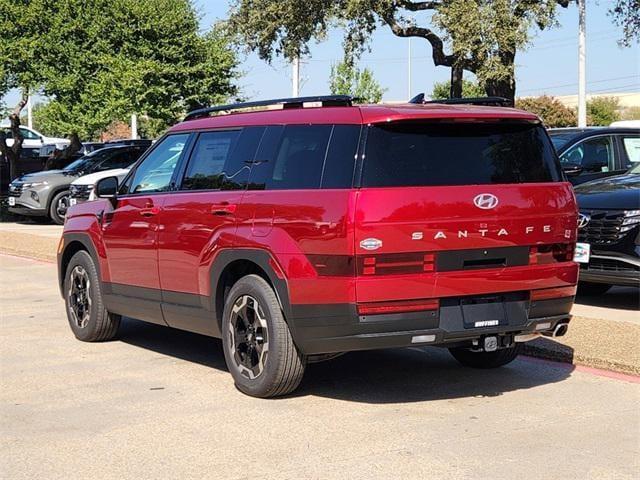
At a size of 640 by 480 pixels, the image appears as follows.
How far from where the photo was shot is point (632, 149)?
12688 millimetres

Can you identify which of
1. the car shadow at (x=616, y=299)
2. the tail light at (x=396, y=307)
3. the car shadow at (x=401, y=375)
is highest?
the tail light at (x=396, y=307)

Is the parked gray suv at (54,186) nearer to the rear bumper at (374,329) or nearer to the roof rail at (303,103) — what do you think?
the roof rail at (303,103)

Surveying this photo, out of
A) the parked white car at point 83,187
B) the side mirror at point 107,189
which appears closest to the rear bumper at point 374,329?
the side mirror at point 107,189

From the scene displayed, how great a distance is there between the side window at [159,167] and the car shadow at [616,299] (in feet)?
17.4

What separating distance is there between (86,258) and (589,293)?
6128mm

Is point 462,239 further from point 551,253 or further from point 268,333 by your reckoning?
point 268,333

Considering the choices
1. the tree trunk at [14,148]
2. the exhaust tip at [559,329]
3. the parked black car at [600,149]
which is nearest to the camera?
the exhaust tip at [559,329]

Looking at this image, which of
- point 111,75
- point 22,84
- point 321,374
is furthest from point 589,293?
point 22,84

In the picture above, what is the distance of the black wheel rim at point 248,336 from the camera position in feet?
21.1

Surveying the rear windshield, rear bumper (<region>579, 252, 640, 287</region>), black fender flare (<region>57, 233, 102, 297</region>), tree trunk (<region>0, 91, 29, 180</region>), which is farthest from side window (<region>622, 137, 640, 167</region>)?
tree trunk (<region>0, 91, 29, 180</region>)

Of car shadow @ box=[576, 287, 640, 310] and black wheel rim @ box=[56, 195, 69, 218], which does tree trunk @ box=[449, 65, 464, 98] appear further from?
car shadow @ box=[576, 287, 640, 310]

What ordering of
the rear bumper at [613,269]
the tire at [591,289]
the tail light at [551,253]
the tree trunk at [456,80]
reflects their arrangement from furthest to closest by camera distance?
the tree trunk at [456,80]
the tire at [591,289]
the rear bumper at [613,269]
the tail light at [551,253]

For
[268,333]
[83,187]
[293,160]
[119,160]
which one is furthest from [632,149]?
[119,160]

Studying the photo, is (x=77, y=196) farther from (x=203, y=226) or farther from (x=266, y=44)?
(x=203, y=226)
